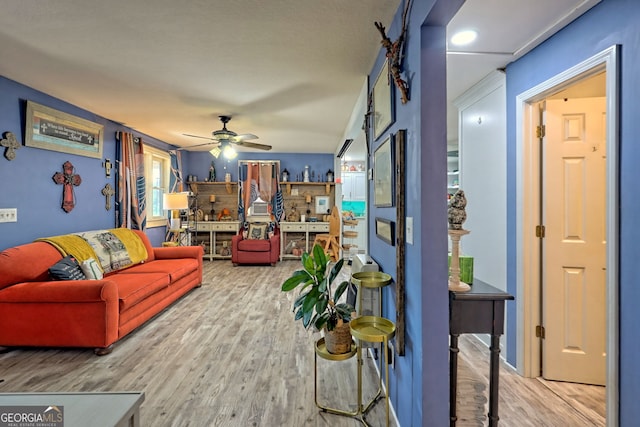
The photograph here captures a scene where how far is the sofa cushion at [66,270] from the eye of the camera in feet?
9.19

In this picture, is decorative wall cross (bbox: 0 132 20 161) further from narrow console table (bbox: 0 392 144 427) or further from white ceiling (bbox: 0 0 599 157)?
narrow console table (bbox: 0 392 144 427)

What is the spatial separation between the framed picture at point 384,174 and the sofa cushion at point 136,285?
7.83ft

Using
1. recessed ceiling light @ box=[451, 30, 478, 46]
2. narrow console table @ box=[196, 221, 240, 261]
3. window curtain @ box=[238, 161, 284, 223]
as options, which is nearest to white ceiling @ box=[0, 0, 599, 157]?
recessed ceiling light @ box=[451, 30, 478, 46]

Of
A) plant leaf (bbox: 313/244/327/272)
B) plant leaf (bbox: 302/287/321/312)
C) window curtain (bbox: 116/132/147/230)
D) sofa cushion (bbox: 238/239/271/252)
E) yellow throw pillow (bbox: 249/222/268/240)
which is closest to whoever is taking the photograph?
plant leaf (bbox: 302/287/321/312)

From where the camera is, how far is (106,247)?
11.9 ft

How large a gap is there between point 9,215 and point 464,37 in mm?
4220

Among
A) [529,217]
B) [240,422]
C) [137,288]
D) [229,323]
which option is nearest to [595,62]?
[529,217]

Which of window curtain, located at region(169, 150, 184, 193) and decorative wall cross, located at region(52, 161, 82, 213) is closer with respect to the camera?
decorative wall cross, located at region(52, 161, 82, 213)

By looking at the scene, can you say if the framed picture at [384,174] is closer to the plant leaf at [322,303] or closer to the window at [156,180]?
the plant leaf at [322,303]

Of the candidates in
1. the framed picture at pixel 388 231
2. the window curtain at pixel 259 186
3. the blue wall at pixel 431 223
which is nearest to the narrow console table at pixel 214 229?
the window curtain at pixel 259 186

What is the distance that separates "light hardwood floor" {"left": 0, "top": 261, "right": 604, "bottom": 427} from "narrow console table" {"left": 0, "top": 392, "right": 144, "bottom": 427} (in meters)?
1.10

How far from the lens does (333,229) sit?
6473mm

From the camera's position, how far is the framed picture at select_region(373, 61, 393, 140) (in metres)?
1.88

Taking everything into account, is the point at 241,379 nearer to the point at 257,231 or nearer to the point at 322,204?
the point at 257,231
